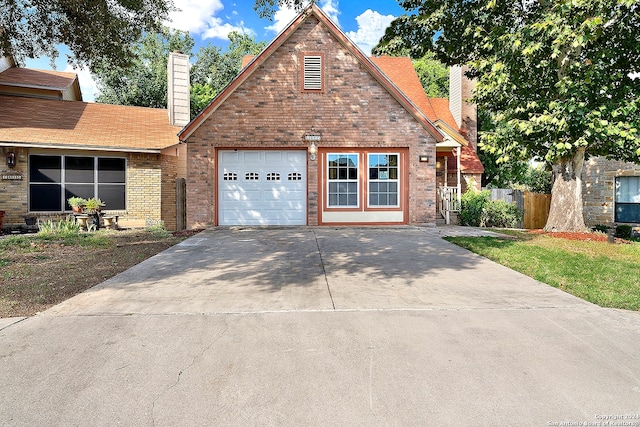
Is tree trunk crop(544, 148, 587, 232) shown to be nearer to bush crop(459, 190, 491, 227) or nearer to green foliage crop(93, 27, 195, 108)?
bush crop(459, 190, 491, 227)

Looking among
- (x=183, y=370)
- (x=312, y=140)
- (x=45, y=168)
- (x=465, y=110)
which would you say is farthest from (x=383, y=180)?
(x=45, y=168)

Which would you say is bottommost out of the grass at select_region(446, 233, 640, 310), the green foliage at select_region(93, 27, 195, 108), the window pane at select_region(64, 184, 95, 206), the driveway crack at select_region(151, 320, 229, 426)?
the driveway crack at select_region(151, 320, 229, 426)

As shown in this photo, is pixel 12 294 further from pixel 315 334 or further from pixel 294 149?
pixel 294 149

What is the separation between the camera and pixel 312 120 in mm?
12609

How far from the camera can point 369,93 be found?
12648 mm

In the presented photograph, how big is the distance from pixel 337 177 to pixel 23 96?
1402cm

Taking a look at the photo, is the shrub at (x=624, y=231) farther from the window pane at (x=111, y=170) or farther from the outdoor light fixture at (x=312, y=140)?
the window pane at (x=111, y=170)

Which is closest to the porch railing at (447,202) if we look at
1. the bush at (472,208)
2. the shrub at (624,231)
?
the bush at (472,208)

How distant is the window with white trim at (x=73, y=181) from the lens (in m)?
13.6

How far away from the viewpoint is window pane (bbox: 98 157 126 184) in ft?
47.2

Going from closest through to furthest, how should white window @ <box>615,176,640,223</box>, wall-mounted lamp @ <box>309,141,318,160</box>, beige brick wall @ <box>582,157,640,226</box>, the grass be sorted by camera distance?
the grass
wall-mounted lamp @ <box>309,141,318,160</box>
white window @ <box>615,176,640,223</box>
beige brick wall @ <box>582,157,640,226</box>

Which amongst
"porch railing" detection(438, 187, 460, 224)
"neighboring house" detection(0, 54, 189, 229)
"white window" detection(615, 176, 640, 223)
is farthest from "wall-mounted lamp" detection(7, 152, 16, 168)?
"white window" detection(615, 176, 640, 223)

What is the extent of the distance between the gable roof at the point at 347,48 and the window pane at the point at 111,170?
4.03 m

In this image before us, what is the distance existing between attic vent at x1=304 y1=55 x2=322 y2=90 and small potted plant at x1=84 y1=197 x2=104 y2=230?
8151mm
